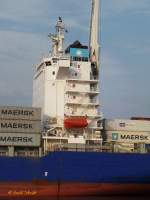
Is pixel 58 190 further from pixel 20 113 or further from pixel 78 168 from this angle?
pixel 20 113

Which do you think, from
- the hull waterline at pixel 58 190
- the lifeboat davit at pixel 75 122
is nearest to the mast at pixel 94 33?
the lifeboat davit at pixel 75 122

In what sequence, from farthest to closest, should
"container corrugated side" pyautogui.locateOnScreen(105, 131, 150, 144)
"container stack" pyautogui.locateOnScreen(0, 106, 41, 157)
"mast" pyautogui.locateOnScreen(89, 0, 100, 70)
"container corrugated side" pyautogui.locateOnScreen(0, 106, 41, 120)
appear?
"mast" pyautogui.locateOnScreen(89, 0, 100, 70)
"container corrugated side" pyautogui.locateOnScreen(105, 131, 150, 144)
"container corrugated side" pyautogui.locateOnScreen(0, 106, 41, 120)
"container stack" pyautogui.locateOnScreen(0, 106, 41, 157)

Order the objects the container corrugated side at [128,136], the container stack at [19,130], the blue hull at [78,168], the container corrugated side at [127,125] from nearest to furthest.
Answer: the blue hull at [78,168], the container stack at [19,130], the container corrugated side at [128,136], the container corrugated side at [127,125]

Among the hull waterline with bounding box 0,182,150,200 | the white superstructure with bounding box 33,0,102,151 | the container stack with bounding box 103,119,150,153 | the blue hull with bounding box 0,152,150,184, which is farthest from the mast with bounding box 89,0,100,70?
the hull waterline with bounding box 0,182,150,200

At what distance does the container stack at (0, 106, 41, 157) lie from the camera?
Result: 88.4ft

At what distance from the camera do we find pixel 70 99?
29.7 metres

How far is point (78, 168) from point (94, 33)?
9840mm

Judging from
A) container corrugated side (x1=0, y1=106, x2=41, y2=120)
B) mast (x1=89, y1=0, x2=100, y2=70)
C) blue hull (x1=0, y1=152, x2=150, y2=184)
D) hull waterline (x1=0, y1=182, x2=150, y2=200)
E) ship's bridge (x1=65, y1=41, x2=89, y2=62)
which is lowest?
hull waterline (x1=0, y1=182, x2=150, y2=200)

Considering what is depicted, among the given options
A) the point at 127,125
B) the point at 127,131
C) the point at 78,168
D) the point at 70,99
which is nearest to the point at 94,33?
the point at 70,99

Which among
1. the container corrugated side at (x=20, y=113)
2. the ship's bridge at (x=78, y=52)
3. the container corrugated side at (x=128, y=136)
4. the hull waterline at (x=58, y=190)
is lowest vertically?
the hull waterline at (x=58, y=190)

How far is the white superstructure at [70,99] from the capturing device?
94.6ft

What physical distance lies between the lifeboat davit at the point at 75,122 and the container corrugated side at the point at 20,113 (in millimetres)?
2025

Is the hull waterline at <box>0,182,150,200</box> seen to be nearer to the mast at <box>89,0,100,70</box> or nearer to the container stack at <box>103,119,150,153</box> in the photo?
the container stack at <box>103,119,150,153</box>

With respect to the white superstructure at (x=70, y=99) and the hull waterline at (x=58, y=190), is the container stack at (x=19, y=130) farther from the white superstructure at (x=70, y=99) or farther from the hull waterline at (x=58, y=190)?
the hull waterline at (x=58, y=190)
